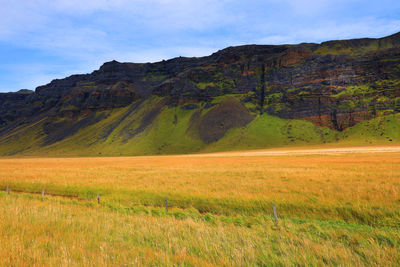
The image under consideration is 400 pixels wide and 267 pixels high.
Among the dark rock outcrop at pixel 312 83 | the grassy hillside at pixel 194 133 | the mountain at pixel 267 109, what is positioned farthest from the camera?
the dark rock outcrop at pixel 312 83

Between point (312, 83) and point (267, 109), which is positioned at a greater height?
point (312, 83)

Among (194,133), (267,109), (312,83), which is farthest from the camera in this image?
(267,109)

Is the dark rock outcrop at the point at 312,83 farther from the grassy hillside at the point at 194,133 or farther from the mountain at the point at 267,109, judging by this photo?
the grassy hillside at the point at 194,133

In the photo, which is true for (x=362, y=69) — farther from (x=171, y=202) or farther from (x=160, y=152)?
(x=171, y=202)

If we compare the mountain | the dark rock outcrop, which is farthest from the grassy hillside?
the dark rock outcrop

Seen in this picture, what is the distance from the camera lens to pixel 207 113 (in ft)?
550

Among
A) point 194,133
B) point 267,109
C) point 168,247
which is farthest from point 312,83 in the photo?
point 168,247

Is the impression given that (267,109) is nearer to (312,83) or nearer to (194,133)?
(312,83)

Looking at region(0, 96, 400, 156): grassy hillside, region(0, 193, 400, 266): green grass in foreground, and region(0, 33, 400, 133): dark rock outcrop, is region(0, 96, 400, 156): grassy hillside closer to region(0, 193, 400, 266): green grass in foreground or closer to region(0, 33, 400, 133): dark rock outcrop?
region(0, 33, 400, 133): dark rock outcrop

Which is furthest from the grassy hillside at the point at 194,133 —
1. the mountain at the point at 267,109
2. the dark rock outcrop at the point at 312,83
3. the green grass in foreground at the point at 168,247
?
the green grass in foreground at the point at 168,247

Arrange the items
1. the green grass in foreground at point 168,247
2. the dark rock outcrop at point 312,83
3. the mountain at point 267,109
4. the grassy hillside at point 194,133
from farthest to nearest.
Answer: the dark rock outcrop at point 312,83, the mountain at point 267,109, the grassy hillside at point 194,133, the green grass in foreground at point 168,247

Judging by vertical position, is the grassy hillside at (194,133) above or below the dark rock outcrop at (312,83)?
below

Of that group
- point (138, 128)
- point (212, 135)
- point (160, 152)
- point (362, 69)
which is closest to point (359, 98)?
point (362, 69)

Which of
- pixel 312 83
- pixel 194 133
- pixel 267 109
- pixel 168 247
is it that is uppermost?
pixel 312 83
